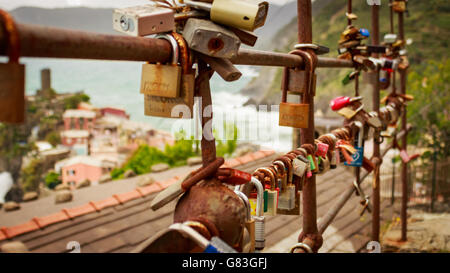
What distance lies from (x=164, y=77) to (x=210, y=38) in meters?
0.11

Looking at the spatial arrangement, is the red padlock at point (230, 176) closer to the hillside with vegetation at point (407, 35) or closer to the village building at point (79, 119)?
the hillside with vegetation at point (407, 35)

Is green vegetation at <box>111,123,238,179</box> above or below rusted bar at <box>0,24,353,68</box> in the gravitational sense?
below

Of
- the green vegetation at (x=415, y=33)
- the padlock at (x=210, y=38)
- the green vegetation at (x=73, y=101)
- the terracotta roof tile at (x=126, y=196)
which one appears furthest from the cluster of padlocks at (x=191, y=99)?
the green vegetation at (x=73, y=101)

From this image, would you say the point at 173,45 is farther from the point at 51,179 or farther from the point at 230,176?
the point at 51,179

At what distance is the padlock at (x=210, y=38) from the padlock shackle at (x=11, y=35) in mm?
304

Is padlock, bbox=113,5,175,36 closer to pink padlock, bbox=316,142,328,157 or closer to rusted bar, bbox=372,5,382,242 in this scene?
pink padlock, bbox=316,142,328,157

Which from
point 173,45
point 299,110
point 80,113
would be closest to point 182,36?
point 173,45

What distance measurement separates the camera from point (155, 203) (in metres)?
0.75

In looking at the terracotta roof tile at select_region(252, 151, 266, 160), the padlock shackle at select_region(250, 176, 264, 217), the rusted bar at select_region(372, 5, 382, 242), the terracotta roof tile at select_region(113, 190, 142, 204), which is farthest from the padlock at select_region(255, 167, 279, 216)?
the terracotta roof tile at select_region(252, 151, 266, 160)

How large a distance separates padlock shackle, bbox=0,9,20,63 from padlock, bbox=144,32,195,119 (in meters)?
A: 0.28

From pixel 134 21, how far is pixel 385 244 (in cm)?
444

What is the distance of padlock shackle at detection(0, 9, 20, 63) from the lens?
1.54 ft

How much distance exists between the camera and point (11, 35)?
0.47 m
